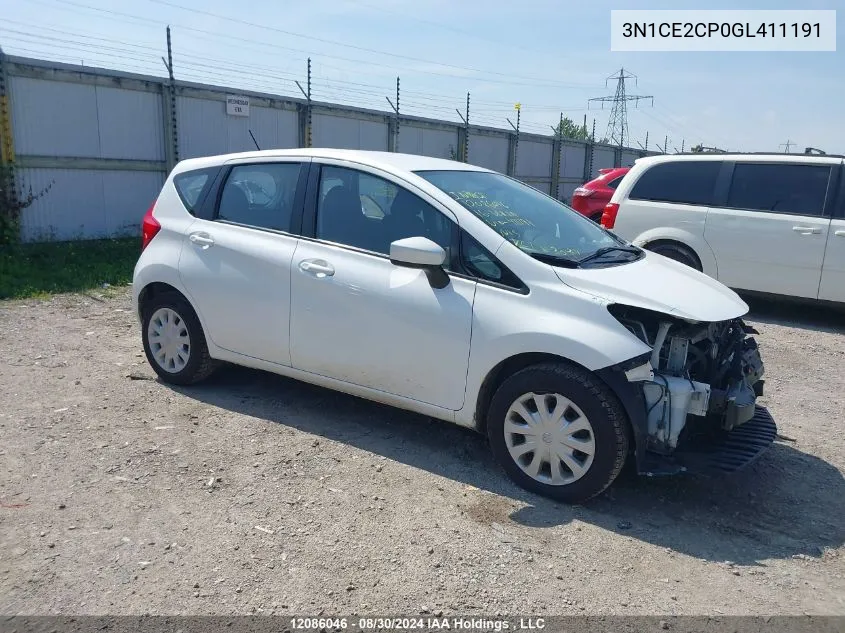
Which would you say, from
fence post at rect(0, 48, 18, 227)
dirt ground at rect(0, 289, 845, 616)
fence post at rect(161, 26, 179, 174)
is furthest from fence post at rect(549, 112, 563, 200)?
dirt ground at rect(0, 289, 845, 616)

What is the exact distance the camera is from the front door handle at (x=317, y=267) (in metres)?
4.38

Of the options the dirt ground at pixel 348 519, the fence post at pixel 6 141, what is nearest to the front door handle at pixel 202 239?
the dirt ground at pixel 348 519

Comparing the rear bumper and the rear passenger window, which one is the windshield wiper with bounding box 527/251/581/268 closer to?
the rear bumper

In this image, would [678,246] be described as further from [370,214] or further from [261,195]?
[261,195]

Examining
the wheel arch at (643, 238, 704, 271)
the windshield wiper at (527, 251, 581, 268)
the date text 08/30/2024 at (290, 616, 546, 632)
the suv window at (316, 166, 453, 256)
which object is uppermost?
the suv window at (316, 166, 453, 256)

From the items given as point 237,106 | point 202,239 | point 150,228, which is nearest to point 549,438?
point 202,239

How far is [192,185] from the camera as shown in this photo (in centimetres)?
529

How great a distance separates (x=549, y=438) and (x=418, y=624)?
1269 mm

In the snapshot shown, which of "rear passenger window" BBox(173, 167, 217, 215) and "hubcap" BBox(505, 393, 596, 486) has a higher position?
"rear passenger window" BBox(173, 167, 217, 215)

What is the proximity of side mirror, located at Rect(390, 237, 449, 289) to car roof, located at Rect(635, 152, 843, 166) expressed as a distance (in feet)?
19.0

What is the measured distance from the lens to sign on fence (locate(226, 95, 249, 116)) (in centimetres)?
1359

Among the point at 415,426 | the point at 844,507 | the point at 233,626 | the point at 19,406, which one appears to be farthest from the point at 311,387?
the point at 844,507

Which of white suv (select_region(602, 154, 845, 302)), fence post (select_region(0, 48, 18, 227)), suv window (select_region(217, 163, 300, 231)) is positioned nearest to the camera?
suv window (select_region(217, 163, 300, 231))

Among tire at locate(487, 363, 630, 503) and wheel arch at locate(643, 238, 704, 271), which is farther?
wheel arch at locate(643, 238, 704, 271)
